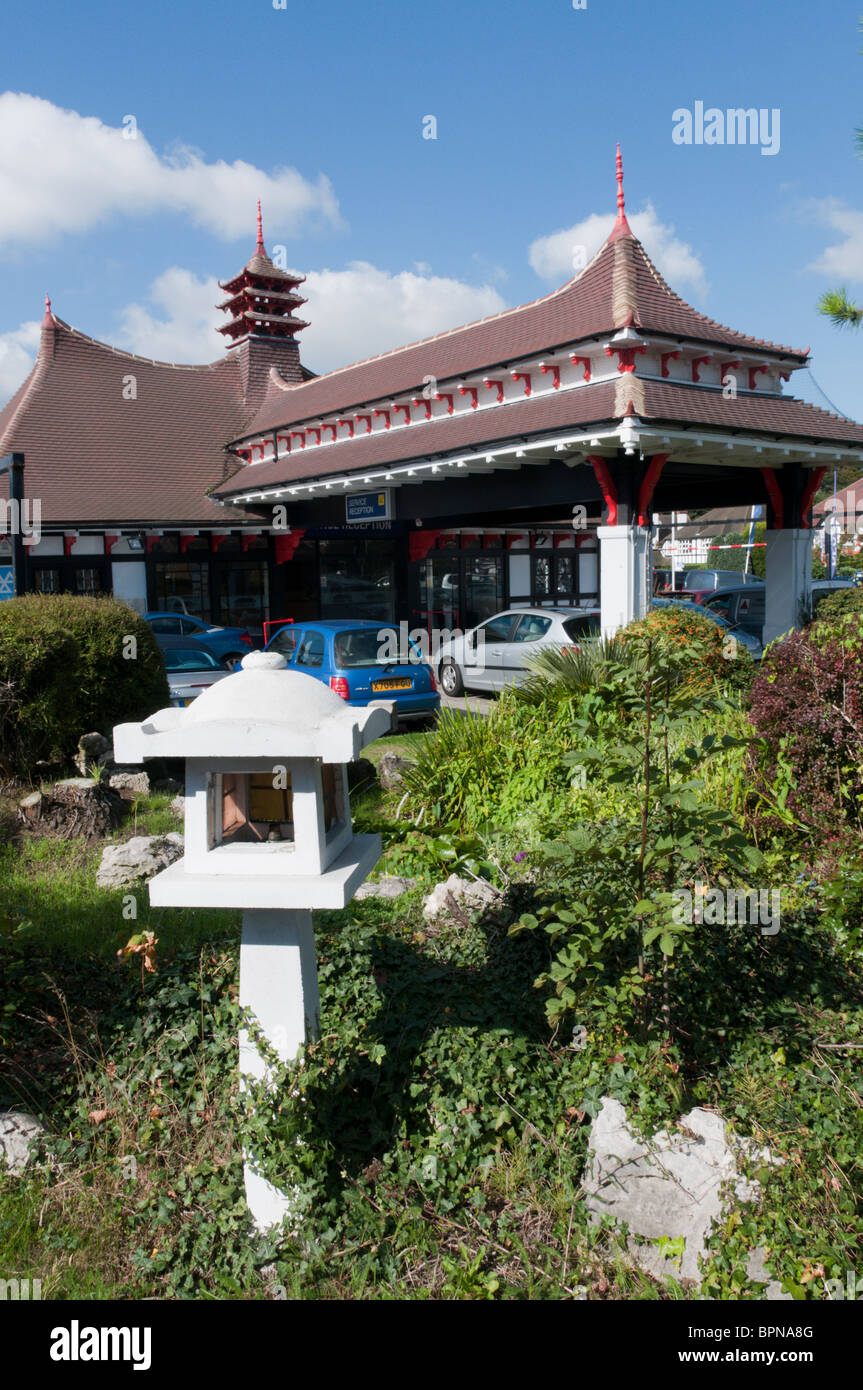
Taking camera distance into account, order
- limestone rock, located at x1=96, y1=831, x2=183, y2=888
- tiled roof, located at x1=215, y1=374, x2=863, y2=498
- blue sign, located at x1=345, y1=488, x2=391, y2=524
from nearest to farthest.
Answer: limestone rock, located at x1=96, y1=831, x2=183, y2=888 < tiled roof, located at x1=215, y1=374, x2=863, y2=498 < blue sign, located at x1=345, y1=488, x2=391, y2=524

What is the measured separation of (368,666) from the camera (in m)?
11.2

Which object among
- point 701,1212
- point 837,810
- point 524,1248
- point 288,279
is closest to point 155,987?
point 524,1248

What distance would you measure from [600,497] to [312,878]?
1039cm

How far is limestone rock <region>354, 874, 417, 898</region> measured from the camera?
5699 mm

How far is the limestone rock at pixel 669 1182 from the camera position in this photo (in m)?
3.04

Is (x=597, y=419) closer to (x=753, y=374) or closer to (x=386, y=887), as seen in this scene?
(x=753, y=374)

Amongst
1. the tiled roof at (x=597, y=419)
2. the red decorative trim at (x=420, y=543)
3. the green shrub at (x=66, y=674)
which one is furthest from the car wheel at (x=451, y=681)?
the green shrub at (x=66, y=674)

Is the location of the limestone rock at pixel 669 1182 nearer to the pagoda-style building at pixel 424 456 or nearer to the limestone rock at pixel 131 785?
the limestone rock at pixel 131 785

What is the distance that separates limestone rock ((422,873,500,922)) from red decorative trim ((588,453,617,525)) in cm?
792

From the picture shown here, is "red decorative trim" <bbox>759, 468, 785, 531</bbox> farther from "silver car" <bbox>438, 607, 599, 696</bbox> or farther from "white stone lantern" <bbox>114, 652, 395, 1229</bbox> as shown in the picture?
"white stone lantern" <bbox>114, 652, 395, 1229</bbox>

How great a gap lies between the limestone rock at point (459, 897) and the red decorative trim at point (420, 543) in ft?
53.2

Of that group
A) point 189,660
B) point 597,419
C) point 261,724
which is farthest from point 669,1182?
point 189,660

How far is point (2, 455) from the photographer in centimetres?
1934

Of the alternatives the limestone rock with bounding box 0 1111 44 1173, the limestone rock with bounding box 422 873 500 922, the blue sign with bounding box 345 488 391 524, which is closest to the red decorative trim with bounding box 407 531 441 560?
the blue sign with bounding box 345 488 391 524
